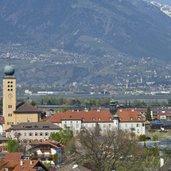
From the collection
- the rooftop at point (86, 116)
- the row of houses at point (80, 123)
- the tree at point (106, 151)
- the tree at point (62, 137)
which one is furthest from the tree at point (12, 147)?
the rooftop at point (86, 116)

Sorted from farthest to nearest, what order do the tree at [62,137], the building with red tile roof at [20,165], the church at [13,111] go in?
the church at [13,111] < the tree at [62,137] < the building with red tile roof at [20,165]

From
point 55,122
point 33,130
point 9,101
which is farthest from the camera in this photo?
point 9,101

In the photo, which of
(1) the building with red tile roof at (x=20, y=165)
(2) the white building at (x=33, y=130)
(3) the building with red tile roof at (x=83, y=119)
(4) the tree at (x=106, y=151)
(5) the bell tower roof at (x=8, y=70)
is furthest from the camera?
(5) the bell tower roof at (x=8, y=70)

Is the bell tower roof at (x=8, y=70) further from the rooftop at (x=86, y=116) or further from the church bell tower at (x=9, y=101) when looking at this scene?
the rooftop at (x=86, y=116)

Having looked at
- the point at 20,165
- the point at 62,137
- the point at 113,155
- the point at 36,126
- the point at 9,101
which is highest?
the point at 9,101

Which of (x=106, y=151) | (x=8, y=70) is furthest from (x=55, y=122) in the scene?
(x=106, y=151)

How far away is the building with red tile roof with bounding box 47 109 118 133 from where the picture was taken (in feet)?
270

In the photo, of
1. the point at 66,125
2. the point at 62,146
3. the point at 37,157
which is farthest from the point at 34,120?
the point at 37,157

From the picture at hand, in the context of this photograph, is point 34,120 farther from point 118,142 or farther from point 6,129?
point 118,142

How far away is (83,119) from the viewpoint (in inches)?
3317

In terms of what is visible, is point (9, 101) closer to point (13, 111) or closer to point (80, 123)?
point (13, 111)

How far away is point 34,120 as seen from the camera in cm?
8381

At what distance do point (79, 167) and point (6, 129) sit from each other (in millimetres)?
41301

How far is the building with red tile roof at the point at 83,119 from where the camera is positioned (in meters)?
82.4
